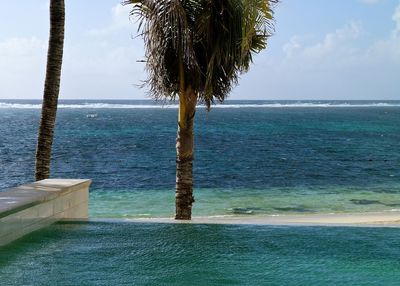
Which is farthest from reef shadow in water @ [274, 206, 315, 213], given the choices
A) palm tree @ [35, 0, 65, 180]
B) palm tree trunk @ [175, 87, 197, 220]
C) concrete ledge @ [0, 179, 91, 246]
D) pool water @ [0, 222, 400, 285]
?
pool water @ [0, 222, 400, 285]

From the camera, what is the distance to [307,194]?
80.1 feet

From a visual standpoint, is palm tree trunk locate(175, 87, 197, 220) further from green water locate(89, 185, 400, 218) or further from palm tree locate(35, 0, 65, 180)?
green water locate(89, 185, 400, 218)

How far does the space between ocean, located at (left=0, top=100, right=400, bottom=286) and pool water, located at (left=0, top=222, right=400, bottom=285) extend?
0.01 metres

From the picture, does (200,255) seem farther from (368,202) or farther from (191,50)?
(368,202)

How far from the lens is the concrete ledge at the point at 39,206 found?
6133 millimetres

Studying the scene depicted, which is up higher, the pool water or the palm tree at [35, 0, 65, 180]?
the palm tree at [35, 0, 65, 180]

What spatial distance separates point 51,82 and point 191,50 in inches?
88.9

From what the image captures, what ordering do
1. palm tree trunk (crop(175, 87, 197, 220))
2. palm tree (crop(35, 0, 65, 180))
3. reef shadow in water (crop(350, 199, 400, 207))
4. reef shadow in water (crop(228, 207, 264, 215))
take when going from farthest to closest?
reef shadow in water (crop(350, 199, 400, 207)), reef shadow in water (crop(228, 207, 264, 215)), palm tree trunk (crop(175, 87, 197, 220)), palm tree (crop(35, 0, 65, 180))

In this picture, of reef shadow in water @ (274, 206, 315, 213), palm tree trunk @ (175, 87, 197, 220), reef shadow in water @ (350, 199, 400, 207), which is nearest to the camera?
palm tree trunk @ (175, 87, 197, 220)

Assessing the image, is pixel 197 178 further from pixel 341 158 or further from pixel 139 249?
pixel 139 249

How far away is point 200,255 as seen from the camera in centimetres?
589

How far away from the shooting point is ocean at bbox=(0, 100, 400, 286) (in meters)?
5.28

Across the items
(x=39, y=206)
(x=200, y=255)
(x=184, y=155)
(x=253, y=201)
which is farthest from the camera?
(x=253, y=201)

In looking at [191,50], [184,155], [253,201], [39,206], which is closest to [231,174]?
[253,201]
